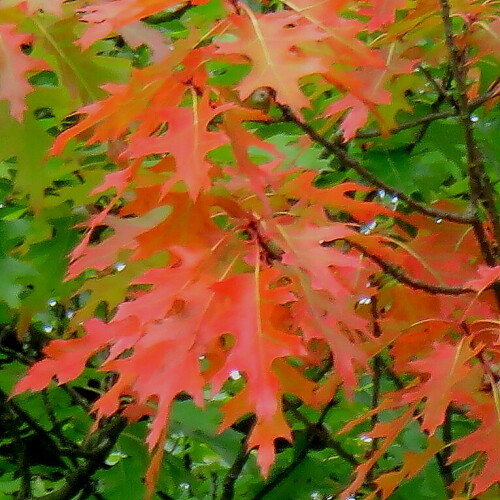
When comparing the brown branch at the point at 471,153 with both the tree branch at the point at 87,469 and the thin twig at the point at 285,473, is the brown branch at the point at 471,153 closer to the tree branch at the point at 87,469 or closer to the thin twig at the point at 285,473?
the thin twig at the point at 285,473

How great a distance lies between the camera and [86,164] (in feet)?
3.49

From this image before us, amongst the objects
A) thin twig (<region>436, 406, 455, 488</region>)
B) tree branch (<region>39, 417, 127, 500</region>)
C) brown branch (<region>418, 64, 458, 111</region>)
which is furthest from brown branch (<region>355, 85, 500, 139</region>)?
tree branch (<region>39, 417, 127, 500</region>)

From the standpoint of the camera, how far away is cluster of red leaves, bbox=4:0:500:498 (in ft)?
2.07

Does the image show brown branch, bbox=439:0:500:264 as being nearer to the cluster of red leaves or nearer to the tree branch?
the cluster of red leaves

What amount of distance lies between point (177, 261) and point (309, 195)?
0.15m

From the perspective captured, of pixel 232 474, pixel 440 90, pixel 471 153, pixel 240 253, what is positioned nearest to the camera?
pixel 240 253

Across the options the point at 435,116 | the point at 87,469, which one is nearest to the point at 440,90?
the point at 435,116

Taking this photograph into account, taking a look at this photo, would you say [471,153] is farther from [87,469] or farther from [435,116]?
[87,469]

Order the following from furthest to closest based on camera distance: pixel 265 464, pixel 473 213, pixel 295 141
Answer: pixel 295 141 → pixel 473 213 → pixel 265 464

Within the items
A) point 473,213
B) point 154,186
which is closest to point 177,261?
point 154,186

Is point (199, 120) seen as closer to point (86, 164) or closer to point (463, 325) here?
point (463, 325)

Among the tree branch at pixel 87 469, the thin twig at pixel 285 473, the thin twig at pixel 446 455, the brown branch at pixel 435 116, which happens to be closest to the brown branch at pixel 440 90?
the brown branch at pixel 435 116

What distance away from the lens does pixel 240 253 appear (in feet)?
2.32

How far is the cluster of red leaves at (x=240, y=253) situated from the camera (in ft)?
2.07
